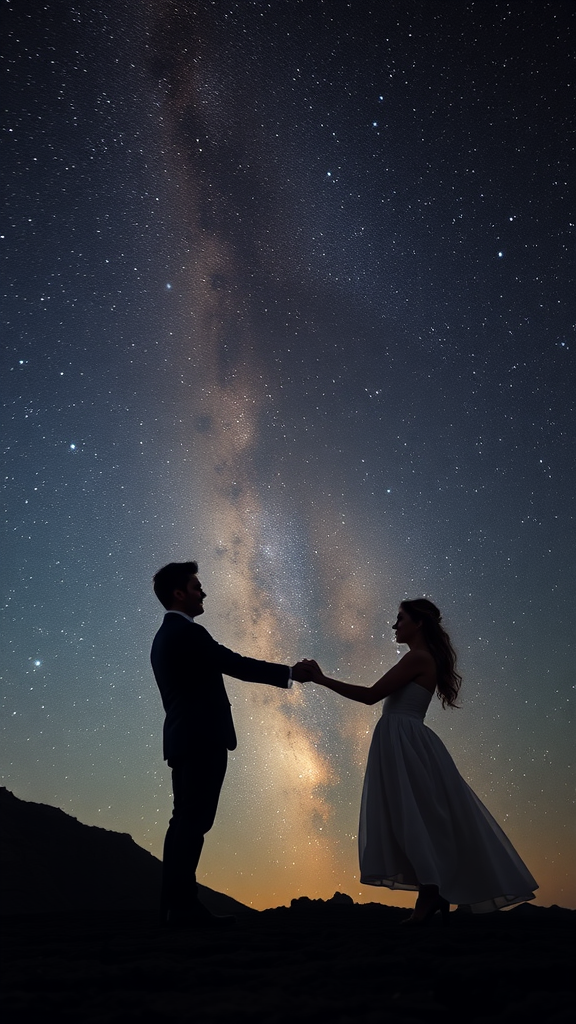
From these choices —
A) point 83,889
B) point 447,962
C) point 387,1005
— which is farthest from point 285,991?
point 83,889

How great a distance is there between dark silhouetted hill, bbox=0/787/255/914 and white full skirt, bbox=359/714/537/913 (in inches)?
431

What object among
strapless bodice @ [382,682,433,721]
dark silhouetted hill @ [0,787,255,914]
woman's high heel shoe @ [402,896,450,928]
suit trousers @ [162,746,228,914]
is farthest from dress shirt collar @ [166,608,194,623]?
dark silhouetted hill @ [0,787,255,914]

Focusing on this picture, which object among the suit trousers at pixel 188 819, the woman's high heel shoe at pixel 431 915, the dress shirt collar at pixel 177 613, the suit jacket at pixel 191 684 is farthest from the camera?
the dress shirt collar at pixel 177 613

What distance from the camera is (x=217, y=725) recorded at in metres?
4.04

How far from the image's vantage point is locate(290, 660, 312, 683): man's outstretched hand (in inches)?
196

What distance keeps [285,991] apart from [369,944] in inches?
40.2

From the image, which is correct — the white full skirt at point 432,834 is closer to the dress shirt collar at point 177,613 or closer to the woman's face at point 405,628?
the woman's face at point 405,628

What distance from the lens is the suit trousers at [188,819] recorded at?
145 inches

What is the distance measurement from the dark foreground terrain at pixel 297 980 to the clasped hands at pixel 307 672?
86.6 inches

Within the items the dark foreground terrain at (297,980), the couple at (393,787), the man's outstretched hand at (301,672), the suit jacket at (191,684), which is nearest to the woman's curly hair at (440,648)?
the couple at (393,787)

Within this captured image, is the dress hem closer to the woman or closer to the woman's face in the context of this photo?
the woman

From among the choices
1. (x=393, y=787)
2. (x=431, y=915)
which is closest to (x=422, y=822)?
(x=393, y=787)

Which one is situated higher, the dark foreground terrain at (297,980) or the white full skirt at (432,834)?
the white full skirt at (432,834)

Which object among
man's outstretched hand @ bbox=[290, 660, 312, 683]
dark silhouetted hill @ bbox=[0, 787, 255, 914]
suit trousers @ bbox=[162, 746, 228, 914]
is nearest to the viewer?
suit trousers @ bbox=[162, 746, 228, 914]
